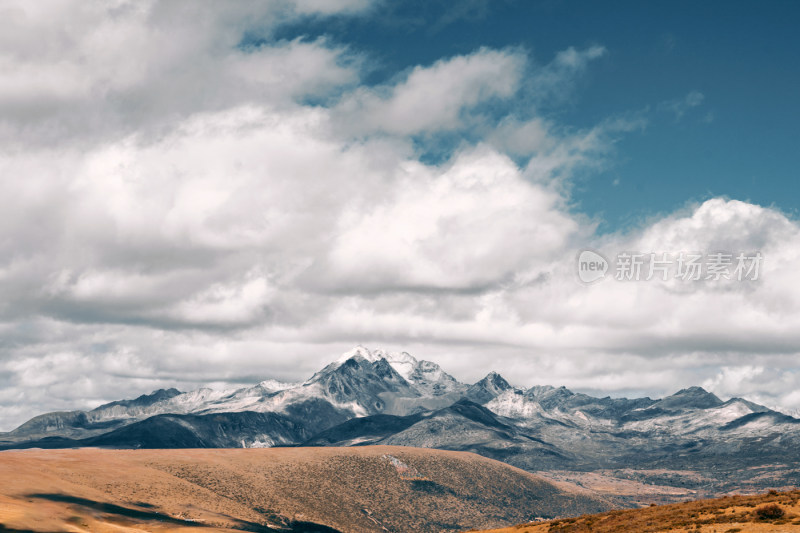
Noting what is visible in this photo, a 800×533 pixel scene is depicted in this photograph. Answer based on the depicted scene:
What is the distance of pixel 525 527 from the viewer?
86.2 metres

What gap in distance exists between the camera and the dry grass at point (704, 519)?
195ft

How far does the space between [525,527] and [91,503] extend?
143121 mm

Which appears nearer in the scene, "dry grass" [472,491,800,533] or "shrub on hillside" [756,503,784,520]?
"dry grass" [472,491,800,533]

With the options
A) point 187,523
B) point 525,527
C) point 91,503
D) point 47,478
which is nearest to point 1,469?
point 47,478

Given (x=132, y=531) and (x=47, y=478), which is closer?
(x=132, y=531)

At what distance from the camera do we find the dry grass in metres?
59.4

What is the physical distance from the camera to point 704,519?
65.8 metres

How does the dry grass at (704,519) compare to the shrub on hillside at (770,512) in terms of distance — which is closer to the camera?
the dry grass at (704,519)

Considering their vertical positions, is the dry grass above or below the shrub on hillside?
below

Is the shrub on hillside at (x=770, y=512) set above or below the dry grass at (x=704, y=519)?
above

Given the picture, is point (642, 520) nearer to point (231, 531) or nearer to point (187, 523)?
point (231, 531)

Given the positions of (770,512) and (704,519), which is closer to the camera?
(770,512)

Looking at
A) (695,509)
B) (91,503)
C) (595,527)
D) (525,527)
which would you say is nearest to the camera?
(695,509)

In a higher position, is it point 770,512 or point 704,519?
point 770,512
